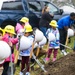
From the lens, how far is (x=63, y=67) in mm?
9656

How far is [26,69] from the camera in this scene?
8359mm

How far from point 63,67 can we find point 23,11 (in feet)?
24.4

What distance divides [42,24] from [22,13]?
2006 mm

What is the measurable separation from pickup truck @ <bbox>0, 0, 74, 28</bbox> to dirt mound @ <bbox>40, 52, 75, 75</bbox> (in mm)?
5843

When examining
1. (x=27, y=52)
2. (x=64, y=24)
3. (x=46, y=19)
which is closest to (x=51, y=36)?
(x=27, y=52)

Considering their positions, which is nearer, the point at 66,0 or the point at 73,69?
the point at 73,69

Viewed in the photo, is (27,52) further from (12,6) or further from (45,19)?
(12,6)

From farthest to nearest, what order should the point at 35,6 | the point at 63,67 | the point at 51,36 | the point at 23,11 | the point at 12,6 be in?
the point at 12,6
the point at 35,6
the point at 23,11
the point at 51,36
the point at 63,67

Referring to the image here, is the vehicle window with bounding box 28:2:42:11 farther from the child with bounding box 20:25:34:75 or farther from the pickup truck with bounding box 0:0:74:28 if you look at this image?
the child with bounding box 20:25:34:75

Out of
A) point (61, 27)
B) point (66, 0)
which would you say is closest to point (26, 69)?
point (61, 27)

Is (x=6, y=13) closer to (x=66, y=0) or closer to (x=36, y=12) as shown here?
(x=36, y=12)

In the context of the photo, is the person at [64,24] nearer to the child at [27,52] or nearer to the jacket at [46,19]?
the jacket at [46,19]

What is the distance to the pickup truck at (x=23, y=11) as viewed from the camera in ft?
54.2

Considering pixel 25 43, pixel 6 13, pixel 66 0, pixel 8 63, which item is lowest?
pixel 66 0
